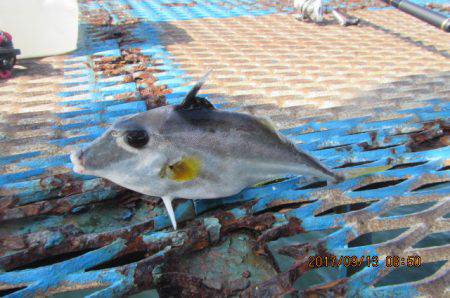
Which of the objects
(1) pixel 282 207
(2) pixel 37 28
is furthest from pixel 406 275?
(2) pixel 37 28

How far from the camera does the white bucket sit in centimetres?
609

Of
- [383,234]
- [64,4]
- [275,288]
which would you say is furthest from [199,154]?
[64,4]

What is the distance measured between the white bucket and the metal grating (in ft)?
1.32

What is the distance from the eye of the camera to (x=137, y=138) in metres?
2.31

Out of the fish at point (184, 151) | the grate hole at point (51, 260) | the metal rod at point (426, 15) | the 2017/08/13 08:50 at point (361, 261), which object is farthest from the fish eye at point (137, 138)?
the metal rod at point (426, 15)

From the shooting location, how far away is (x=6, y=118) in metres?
3.98

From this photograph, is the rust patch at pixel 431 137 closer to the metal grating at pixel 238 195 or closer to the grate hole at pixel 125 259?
the metal grating at pixel 238 195

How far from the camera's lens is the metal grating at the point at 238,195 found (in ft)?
7.23

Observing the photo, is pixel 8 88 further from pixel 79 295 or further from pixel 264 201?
pixel 264 201

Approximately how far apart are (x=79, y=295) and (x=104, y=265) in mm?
1644

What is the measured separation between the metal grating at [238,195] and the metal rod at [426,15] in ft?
1.72

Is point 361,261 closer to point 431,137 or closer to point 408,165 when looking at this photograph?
point 408,165

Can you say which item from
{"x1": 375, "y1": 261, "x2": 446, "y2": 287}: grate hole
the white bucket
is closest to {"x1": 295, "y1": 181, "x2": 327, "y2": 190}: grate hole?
{"x1": 375, "y1": 261, "x2": 446, "y2": 287}: grate hole

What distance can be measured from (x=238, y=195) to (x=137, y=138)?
3.19 feet
